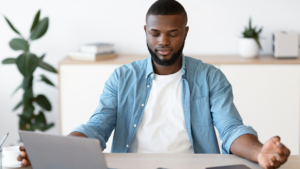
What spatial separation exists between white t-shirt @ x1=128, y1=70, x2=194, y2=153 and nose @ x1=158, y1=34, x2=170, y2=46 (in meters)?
0.20

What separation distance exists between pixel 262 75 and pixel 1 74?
2.09m

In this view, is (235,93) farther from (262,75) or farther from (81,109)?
(81,109)

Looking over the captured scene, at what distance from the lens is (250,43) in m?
2.72

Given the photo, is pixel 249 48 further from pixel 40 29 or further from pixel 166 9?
pixel 40 29

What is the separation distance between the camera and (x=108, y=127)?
1.59m

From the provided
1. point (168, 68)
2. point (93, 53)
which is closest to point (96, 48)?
point (93, 53)

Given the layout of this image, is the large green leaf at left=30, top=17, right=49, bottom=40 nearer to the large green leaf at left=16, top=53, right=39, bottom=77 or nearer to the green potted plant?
the green potted plant

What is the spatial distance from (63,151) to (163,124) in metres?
0.67

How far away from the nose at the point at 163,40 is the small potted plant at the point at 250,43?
136 cm

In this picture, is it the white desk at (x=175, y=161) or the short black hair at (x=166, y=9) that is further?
the short black hair at (x=166, y=9)

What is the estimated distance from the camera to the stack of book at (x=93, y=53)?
2.68m

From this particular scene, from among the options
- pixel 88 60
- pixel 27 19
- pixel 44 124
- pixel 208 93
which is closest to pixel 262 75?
pixel 208 93

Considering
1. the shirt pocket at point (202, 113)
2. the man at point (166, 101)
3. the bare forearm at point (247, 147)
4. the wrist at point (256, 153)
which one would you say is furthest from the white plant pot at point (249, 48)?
the wrist at point (256, 153)

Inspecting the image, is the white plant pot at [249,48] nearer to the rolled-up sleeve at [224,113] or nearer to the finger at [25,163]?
the rolled-up sleeve at [224,113]
